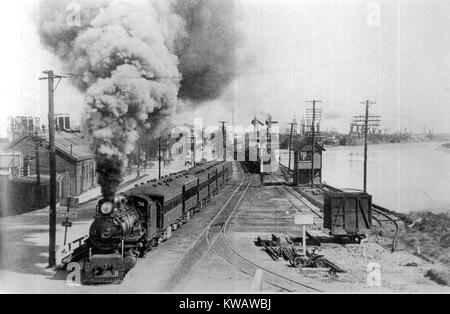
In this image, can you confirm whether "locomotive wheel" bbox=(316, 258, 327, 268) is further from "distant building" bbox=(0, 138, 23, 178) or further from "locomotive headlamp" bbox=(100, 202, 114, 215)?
"distant building" bbox=(0, 138, 23, 178)

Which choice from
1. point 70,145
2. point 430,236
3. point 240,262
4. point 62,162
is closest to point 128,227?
point 240,262

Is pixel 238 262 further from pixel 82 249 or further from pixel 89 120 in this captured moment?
pixel 89 120

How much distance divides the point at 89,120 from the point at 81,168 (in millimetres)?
26126

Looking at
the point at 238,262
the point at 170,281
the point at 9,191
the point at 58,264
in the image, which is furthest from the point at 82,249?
the point at 9,191

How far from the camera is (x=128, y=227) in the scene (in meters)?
15.8

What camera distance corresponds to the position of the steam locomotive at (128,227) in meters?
14.9

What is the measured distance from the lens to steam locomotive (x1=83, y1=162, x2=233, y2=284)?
585 inches

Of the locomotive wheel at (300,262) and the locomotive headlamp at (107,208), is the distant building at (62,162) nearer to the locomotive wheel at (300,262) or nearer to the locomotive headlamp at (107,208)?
the locomotive headlamp at (107,208)

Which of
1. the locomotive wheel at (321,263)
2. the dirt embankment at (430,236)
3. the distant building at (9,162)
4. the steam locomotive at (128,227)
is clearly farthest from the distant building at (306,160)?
the locomotive wheel at (321,263)

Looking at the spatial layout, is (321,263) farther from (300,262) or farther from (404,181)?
(404,181)

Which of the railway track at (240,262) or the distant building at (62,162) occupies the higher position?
the distant building at (62,162)

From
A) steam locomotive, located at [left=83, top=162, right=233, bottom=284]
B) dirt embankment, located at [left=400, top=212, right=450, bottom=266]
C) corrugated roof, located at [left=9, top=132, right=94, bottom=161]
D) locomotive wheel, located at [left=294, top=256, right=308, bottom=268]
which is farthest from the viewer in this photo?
corrugated roof, located at [left=9, top=132, right=94, bottom=161]

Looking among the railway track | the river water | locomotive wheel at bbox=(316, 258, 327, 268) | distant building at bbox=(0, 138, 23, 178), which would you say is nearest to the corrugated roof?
distant building at bbox=(0, 138, 23, 178)

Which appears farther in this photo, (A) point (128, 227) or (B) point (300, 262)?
(B) point (300, 262)
